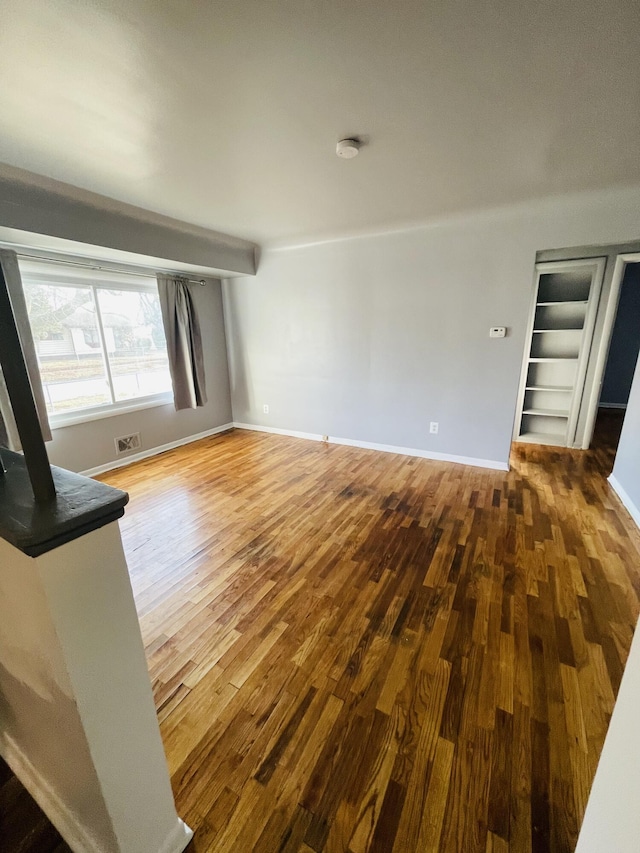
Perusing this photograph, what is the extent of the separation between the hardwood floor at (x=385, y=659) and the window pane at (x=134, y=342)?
60.7 inches

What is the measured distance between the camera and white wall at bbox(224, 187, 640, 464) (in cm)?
300

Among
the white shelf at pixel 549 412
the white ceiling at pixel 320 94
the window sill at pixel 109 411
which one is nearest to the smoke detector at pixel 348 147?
the white ceiling at pixel 320 94

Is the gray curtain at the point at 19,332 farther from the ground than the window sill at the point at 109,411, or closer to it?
farther from the ground

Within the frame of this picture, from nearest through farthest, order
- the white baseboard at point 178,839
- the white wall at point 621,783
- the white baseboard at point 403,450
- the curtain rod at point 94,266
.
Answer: the white wall at point 621,783, the white baseboard at point 178,839, the curtain rod at point 94,266, the white baseboard at point 403,450

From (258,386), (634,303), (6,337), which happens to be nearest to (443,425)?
(258,386)

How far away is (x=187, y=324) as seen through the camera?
415 centimetres

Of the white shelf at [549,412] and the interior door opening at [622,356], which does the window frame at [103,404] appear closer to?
the white shelf at [549,412]

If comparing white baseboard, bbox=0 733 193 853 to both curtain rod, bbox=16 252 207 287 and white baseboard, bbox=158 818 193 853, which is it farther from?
curtain rod, bbox=16 252 207 287

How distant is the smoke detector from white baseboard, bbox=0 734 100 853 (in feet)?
9.48

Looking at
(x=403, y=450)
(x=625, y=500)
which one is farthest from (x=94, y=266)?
(x=625, y=500)

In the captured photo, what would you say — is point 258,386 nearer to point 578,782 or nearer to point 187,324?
point 187,324

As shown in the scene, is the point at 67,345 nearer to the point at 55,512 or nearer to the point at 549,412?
the point at 55,512

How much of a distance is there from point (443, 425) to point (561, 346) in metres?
1.87

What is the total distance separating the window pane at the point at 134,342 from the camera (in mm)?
3590
